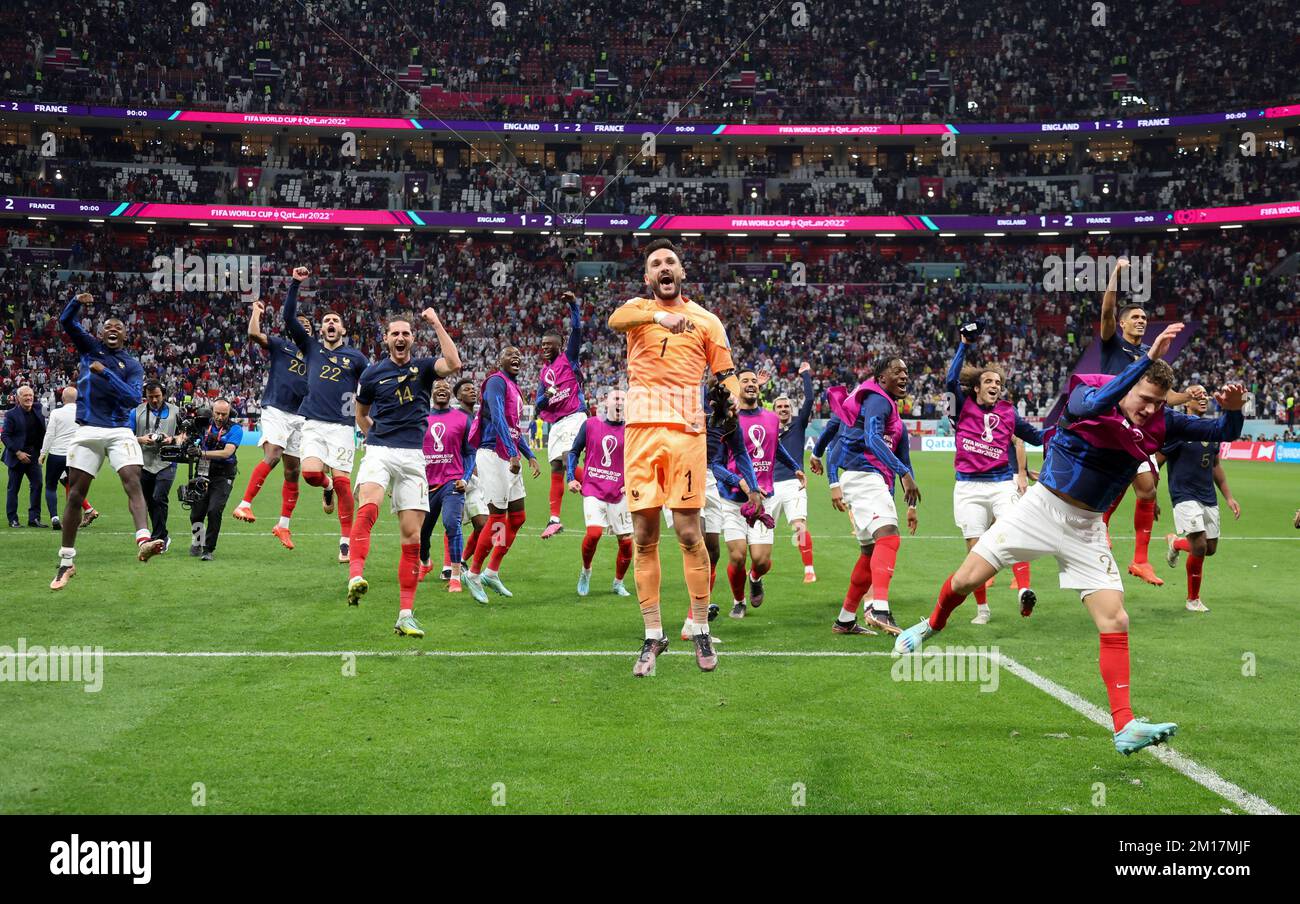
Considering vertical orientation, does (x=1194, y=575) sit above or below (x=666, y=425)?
below

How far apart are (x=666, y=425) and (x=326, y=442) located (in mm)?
7219

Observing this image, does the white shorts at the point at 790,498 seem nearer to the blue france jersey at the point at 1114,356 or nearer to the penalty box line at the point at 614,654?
the penalty box line at the point at 614,654

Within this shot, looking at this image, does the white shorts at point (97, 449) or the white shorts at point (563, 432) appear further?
the white shorts at point (563, 432)

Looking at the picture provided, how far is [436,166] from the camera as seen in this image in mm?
63000

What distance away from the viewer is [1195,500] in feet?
39.5

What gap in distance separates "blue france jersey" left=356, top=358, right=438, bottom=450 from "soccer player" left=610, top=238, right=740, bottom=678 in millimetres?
3042

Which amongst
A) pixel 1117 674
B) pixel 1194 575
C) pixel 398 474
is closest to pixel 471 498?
pixel 398 474

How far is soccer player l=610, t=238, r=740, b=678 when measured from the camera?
7258 mm

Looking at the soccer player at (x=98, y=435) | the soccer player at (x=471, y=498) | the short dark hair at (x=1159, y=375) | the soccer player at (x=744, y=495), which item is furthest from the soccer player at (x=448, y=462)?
the short dark hair at (x=1159, y=375)

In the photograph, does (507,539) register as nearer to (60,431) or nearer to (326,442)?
(326,442)

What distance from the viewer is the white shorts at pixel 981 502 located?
11031 mm

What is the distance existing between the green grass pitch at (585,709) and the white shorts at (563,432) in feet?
8.82

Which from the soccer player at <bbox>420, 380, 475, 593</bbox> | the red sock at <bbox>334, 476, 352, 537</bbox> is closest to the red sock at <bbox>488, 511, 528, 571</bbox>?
the soccer player at <bbox>420, 380, 475, 593</bbox>
